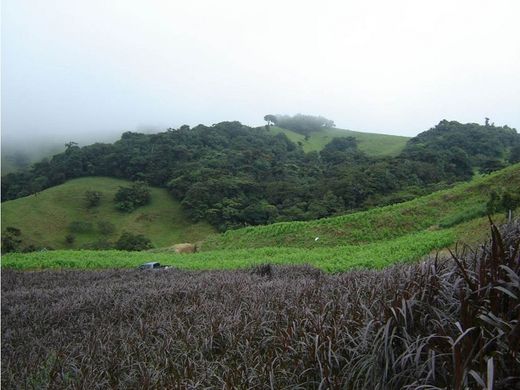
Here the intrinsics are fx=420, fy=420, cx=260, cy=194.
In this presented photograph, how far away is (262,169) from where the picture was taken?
2336 inches

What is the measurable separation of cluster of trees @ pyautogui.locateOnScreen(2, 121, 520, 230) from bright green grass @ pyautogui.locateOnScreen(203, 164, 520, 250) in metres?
14.9

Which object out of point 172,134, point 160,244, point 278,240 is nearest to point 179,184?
point 160,244

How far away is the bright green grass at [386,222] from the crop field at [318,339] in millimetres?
14875

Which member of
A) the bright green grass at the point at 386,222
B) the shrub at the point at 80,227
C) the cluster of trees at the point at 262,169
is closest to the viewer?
the bright green grass at the point at 386,222

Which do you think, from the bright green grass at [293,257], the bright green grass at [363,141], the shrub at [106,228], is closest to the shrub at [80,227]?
the shrub at [106,228]

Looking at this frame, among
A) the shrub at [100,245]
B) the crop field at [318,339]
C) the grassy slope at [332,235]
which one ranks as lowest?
the shrub at [100,245]

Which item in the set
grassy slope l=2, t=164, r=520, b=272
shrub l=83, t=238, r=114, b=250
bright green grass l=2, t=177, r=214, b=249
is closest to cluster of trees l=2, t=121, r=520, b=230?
bright green grass l=2, t=177, r=214, b=249

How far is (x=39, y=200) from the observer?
180ft

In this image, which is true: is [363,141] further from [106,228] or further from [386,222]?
[386,222]

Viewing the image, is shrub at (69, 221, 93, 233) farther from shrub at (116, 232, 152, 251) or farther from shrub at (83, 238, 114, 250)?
shrub at (116, 232, 152, 251)

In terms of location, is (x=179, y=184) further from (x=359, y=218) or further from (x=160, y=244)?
(x=359, y=218)

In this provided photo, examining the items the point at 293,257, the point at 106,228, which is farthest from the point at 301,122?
the point at 293,257

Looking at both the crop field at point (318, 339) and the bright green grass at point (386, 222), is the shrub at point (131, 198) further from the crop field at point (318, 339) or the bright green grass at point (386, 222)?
the crop field at point (318, 339)

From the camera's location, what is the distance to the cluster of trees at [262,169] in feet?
143
